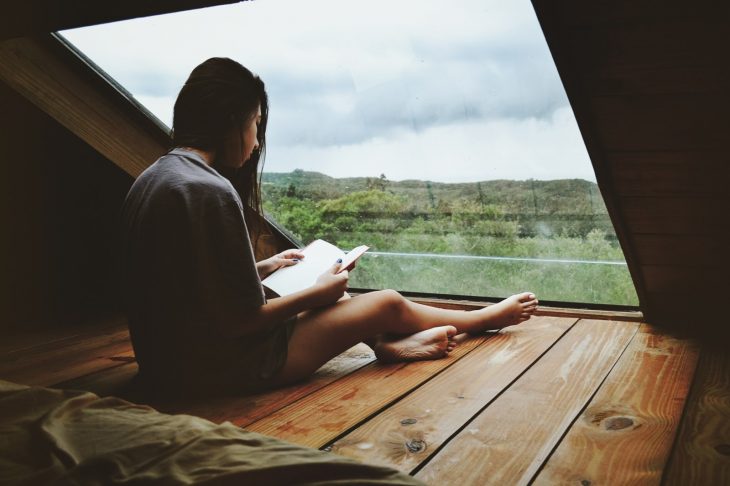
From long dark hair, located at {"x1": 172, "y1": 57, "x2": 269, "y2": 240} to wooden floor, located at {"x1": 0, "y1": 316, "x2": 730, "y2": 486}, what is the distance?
0.63 meters

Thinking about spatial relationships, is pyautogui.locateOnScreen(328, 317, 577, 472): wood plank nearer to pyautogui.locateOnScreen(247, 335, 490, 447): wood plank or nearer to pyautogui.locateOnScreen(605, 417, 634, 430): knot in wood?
pyautogui.locateOnScreen(247, 335, 490, 447): wood plank

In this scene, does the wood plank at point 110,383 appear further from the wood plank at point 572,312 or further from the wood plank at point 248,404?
the wood plank at point 572,312

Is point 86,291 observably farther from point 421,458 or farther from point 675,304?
point 675,304

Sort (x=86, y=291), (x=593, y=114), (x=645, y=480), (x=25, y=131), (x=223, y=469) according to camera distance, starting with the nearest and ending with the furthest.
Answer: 1. (x=223, y=469)
2. (x=645, y=480)
3. (x=593, y=114)
4. (x=25, y=131)
5. (x=86, y=291)

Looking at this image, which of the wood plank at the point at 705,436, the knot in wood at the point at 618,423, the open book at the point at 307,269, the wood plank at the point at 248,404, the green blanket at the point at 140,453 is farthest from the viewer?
the open book at the point at 307,269

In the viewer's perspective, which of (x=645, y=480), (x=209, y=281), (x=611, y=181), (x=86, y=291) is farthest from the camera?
(x=86, y=291)

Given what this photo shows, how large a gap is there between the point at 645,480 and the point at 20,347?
1.95 meters

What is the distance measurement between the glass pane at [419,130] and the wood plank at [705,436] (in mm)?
811

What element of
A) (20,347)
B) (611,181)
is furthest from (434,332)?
(20,347)

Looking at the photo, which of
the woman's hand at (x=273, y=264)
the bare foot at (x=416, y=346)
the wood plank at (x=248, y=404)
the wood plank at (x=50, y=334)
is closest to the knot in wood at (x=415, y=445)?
the wood plank at (x=248, y=404)

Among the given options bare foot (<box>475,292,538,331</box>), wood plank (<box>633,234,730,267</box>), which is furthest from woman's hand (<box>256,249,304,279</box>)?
wood plank (<box>633,234,730,267</box>)

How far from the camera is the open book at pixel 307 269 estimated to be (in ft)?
5.79

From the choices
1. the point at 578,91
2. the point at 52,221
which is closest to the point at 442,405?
the point at 578,91

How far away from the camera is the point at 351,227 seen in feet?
9.70
